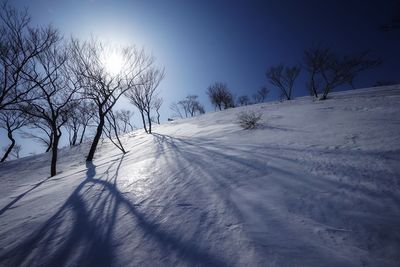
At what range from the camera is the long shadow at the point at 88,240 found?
79.0 inches

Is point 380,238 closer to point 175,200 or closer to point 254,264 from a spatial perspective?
point 254,264

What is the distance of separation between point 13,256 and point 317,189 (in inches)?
159

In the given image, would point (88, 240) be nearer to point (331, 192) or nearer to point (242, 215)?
point (242, 215)

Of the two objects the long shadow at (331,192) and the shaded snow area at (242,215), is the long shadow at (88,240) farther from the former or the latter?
the long shadow at (331,192)

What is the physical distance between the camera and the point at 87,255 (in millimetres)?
2188

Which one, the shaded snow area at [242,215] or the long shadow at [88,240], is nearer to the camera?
the shaded snow area at [242,215]

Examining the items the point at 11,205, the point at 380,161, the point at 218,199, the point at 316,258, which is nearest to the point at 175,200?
the point at 218,199

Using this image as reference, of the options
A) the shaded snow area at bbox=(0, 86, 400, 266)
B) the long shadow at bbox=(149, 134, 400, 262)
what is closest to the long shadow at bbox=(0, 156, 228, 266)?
the shaded snow area at bbox=(0, 86, 400, 266)

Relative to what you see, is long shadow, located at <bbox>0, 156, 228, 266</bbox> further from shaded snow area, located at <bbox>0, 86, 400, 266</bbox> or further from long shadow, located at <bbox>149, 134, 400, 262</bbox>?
long shadow, located at <bbox>149, 134, 400, 262</bbox>

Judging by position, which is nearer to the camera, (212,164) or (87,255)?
(87,255)

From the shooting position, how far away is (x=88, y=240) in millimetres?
2463

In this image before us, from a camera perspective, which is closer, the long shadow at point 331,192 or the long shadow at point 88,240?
the long shadow at point 331,192

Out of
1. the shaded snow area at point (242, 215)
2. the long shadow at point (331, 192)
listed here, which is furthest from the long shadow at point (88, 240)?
the long shadow at point (331, 192)

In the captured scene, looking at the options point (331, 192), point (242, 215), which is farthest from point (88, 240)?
point (331, 192)
